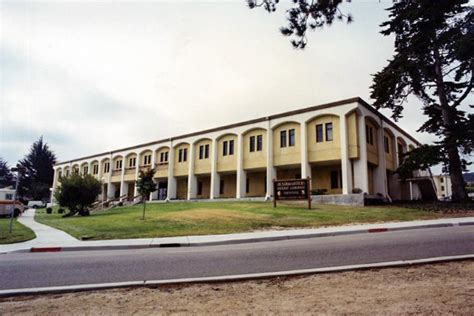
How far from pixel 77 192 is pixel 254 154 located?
686 inches

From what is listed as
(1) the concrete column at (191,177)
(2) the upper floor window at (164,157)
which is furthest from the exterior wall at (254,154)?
(2) the upper floor window at (164,157)

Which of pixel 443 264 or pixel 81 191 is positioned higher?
pixel 81 191

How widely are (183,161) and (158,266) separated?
116ft

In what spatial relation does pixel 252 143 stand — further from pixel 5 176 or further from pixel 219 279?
pixel 5 176

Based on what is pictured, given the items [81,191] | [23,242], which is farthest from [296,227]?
[81,191]

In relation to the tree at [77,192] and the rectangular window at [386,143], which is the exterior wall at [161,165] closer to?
the tree at [77,192]

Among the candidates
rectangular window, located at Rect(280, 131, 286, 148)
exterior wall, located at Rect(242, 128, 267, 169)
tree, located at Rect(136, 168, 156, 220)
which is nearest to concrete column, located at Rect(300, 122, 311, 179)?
rectangular window, located at Rect(280, 131, 286, 148)

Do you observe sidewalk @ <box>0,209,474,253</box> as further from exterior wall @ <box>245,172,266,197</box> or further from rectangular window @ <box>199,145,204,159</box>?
rectangular window @ <box>199,145,204,159</box>

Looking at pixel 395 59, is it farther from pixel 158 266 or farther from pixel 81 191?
pixel 81 191

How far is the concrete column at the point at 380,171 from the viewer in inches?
1219

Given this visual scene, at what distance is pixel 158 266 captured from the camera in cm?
787

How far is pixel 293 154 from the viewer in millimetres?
32094

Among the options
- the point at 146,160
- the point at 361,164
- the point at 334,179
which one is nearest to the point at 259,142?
the point at 334,179

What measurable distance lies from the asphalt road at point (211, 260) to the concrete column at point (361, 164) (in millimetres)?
A: 17327
